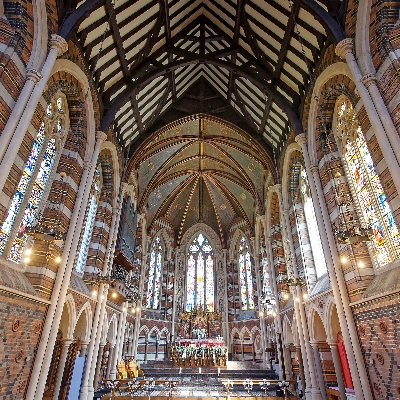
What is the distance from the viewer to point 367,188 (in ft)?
27.9

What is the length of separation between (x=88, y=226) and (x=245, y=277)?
15479mm

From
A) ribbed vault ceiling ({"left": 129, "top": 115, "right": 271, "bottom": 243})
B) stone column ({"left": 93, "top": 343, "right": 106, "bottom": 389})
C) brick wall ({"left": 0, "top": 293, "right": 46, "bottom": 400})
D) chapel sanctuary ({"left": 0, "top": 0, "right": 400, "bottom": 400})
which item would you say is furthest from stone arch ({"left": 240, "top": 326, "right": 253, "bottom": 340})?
brick wall ({"left": 0, "top": 293, "right": 46, "bottom": 400})

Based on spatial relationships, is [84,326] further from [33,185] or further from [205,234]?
[205,234]

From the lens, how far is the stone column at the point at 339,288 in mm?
7613

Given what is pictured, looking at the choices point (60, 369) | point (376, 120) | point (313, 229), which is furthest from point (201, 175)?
point (376, 120)

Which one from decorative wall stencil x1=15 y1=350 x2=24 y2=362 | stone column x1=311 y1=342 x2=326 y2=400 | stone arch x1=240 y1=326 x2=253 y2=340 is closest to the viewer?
decorative wall stencil x1=15 y1=350 x2=24 y2=362

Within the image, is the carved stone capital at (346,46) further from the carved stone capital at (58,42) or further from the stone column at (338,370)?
the stone column at (338,370)

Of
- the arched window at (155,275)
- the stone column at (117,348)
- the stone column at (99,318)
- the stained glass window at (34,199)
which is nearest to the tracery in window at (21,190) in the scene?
the stained glass window at (34,199)

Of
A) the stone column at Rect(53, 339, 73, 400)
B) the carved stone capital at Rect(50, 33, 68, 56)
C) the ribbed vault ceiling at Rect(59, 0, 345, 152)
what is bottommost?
the stone column at Rect(53, 339, 73, 400)

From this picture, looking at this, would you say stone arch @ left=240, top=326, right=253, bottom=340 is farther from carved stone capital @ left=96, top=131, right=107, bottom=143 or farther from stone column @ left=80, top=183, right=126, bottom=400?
carved stone capital @ left=96, top=131, right=107, bottom=143

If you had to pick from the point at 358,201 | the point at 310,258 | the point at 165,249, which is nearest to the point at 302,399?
the point at 310,258

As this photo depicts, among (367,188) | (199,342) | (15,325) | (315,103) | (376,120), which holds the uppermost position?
(315,103)

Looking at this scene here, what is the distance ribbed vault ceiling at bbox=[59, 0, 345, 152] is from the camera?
9969 mm

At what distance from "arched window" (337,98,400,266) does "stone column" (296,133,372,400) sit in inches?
43.7
